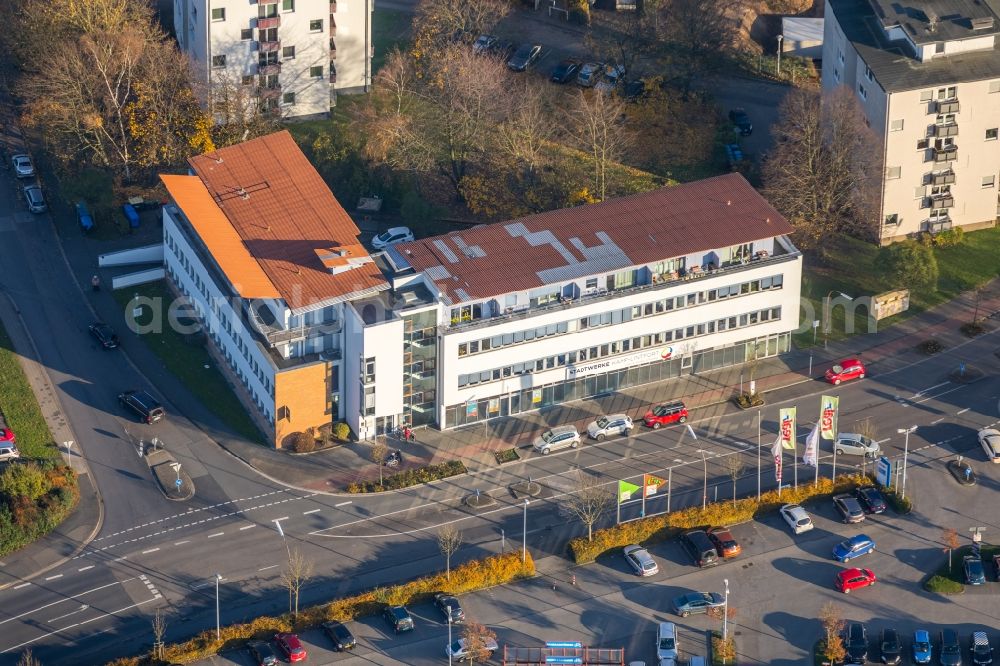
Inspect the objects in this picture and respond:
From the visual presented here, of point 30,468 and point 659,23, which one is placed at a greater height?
point 659,23

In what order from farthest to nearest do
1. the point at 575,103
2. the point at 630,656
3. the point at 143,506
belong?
the point at 575,103
the point at 143,506
the point at 630,656

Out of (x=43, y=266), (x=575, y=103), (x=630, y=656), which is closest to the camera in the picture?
(x=630, y=656)

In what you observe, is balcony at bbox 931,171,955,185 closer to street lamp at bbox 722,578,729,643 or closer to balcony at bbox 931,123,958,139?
balcony at bbox 931,123,958,139

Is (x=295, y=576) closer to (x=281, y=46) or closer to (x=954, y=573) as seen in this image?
(x=954, y=573)

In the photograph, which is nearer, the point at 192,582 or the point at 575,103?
the point at 192,582

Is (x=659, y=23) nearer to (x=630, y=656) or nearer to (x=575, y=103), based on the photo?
(x=575, y=103)

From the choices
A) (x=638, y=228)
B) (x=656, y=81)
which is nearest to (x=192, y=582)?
(x=638, y=228)

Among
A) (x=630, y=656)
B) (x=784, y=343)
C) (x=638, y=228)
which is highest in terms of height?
(x=638, y=228)
